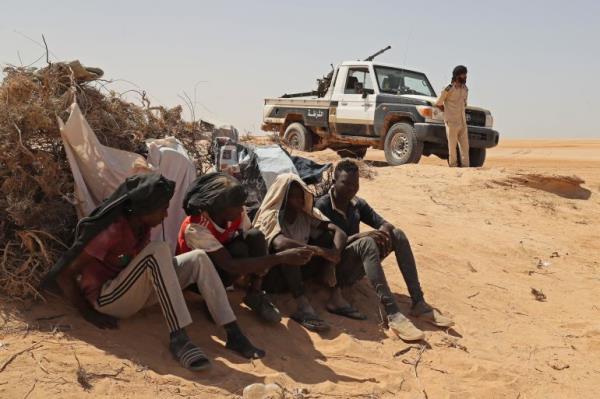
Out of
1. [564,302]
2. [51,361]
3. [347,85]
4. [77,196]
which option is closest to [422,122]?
[347,85]

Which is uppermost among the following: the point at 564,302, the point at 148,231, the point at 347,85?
the point at 347,85

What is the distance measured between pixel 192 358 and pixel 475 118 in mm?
9362

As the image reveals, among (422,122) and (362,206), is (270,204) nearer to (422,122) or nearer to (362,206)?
(362,206)

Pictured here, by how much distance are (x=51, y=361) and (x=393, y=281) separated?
10.3ft

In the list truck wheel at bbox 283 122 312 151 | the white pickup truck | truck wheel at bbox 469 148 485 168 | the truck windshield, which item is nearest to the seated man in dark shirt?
the white pickup truck

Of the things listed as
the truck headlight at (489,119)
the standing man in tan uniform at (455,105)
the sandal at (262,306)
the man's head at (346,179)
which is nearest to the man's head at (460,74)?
the standing man in tan uniform at (455,105)

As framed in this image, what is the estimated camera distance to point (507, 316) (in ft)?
18.1

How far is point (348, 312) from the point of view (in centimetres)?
488

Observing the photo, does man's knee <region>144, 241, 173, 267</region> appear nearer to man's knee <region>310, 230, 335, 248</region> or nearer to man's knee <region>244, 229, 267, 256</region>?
man's knee <region>244, 229, 267, 256</region>

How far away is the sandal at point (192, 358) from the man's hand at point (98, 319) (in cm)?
47

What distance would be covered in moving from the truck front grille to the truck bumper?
0.18 m

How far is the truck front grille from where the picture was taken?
11.8 m

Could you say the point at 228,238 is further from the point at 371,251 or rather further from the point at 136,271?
the point at 371,251

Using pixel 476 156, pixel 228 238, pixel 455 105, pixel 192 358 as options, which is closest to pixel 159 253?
pixel 192 358
